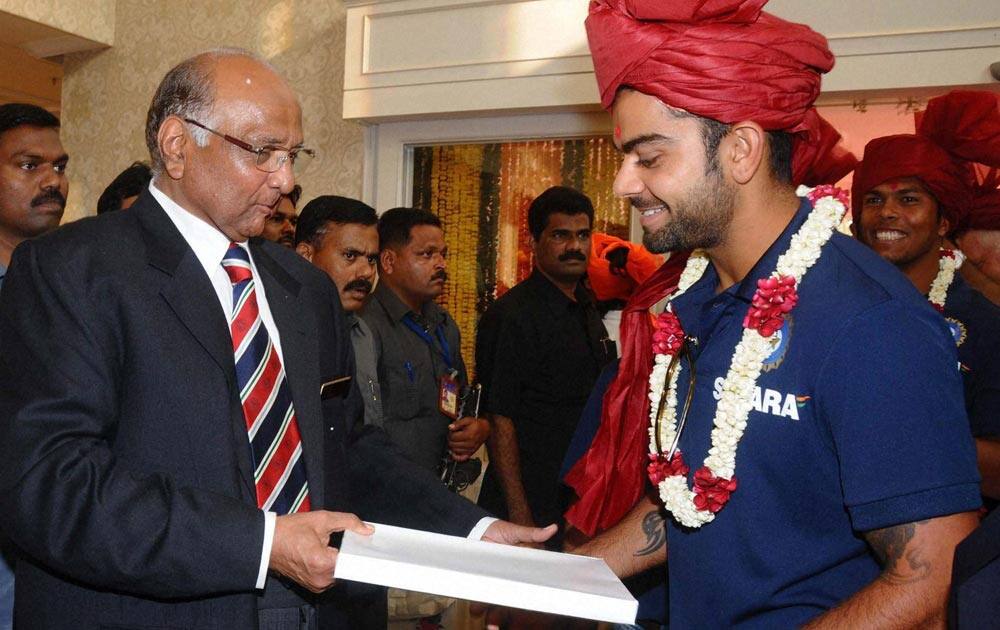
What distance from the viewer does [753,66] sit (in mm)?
1530

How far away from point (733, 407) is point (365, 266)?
2.15m

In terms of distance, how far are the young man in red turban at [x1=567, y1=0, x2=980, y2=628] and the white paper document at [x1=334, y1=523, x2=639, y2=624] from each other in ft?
0.88

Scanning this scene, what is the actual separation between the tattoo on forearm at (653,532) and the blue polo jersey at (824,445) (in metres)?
0.13

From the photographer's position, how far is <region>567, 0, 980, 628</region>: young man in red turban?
1.24 metres

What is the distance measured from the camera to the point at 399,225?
386cm

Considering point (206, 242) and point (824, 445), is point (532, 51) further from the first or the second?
point (824, 445)

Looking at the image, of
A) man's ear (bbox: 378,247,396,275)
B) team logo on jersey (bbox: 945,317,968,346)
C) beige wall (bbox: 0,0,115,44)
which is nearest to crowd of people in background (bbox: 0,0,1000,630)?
team logo on jersey (bbox: 945,317,968,346)

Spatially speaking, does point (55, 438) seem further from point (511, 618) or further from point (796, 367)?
point (511, 618)

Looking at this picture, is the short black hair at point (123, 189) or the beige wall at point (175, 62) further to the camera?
the beige wall at point (175, 62)

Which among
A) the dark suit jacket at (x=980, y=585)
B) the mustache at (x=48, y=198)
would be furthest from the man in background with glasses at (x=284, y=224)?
the dark suit jacket at (x=980, y=585)

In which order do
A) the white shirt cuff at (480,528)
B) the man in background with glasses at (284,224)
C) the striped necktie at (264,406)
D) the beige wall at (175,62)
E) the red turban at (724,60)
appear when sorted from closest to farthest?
the red turban at (724,60)
the striped necktie at (264,406)
the white shirt cuff at (480,528)
the man in background with glasses at (284,224)
the beige wall at (175,62)

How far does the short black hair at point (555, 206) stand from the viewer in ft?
12.9

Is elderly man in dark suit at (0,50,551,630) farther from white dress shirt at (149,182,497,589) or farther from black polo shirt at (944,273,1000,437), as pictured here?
black polo shirt at (944,273,1000,437)

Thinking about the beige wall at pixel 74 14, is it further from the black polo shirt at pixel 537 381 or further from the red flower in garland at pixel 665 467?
the red flower in garland at pixel 665 467
